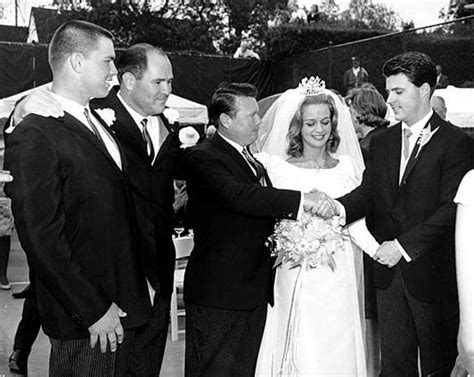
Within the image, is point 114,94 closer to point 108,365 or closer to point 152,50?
point 152,50

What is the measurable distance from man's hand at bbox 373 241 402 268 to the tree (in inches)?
484

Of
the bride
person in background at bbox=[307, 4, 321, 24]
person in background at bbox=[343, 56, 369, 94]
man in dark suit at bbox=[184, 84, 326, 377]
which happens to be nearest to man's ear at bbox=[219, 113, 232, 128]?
man in dark suit at bbox=[184, 84, 326, 377]

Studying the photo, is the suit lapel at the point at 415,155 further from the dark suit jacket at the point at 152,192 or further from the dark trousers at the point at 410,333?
the dark suit jacket at the point at 152,192

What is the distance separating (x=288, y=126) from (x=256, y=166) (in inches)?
13.4

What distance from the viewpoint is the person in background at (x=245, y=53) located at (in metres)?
17.5

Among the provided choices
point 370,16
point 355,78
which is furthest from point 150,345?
point 370,16

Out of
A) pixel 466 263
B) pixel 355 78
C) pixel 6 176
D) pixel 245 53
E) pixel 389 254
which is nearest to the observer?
pixel 466 263

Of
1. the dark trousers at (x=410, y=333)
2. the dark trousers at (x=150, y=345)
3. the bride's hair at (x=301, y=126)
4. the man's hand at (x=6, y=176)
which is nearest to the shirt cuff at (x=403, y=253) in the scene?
the dark trousers at (x=410, y=333)

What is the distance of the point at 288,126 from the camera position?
12.5 feet

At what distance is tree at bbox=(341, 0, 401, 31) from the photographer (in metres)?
15.3

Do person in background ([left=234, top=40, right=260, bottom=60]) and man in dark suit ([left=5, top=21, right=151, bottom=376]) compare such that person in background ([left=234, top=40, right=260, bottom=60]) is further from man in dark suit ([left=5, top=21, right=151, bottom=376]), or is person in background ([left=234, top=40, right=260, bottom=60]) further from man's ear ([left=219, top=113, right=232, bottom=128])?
man in dark suit ([left=5, top=21, right=151, bottom=376])

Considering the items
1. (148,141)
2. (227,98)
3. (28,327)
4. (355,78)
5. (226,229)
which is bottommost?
(28,327)

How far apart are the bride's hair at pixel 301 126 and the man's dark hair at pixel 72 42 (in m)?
1.39

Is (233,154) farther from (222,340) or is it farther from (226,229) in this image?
(222,340)
